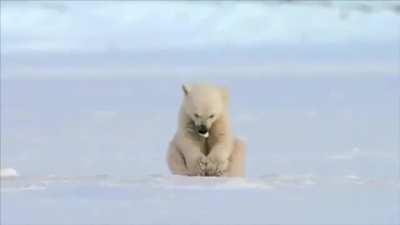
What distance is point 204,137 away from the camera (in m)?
5.98

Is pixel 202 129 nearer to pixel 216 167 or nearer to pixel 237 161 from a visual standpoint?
pixel 216 167

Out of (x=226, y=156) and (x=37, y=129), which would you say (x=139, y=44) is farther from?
(x=226, y=156)

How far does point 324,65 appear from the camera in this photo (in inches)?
531

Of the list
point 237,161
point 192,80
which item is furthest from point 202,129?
point 192,80

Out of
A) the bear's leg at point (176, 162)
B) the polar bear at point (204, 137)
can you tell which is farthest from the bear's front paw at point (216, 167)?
the bear's leg at point (176, 162)

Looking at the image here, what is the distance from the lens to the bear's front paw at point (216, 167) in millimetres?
5992

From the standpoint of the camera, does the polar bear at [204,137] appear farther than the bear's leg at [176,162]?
No

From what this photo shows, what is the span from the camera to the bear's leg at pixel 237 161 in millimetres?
6102

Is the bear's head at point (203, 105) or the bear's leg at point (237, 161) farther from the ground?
the bear's head at point (203, 105)

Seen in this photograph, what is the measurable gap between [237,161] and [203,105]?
0.40 m

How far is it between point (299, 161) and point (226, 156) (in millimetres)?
1258

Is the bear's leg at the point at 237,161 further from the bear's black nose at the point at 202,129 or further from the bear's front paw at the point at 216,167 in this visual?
the bear's black nose at the point at 202,129

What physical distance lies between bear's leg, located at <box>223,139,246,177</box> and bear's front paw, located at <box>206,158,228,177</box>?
0.04 metres

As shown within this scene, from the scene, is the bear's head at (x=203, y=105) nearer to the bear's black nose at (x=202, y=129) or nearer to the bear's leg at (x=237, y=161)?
the bear's black nose at (x=202, y=129)
